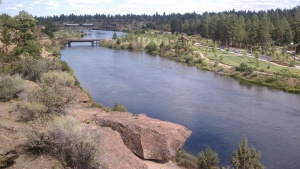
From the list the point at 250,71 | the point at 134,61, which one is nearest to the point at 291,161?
the point at 250,71

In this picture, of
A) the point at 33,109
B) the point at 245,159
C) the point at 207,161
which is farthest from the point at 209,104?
the point at 33,109

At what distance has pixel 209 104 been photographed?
4309 cm

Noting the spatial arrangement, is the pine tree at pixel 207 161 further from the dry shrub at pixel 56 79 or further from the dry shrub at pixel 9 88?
the dry shrub at pixel 9 88

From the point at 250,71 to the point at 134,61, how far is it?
3016cm

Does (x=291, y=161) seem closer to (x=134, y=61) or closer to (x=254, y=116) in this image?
(x=254, y=116)

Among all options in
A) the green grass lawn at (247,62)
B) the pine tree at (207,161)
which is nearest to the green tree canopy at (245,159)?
the pine tree at (207,161)

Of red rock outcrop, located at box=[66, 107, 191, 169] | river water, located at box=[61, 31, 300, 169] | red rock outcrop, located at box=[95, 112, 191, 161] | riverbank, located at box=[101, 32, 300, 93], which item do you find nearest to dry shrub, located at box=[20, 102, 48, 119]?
red rock outcrop, located at box=[66, 107, 191, 169]

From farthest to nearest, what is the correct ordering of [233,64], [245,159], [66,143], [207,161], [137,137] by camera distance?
[233,64] → [207,161] → [245,159] → [137,137] → [66,143]

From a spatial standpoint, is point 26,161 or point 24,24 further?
point 24,24

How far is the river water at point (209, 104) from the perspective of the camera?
98.5 ft

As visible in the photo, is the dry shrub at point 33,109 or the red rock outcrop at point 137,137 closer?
the red rock outcrop at point 137,137

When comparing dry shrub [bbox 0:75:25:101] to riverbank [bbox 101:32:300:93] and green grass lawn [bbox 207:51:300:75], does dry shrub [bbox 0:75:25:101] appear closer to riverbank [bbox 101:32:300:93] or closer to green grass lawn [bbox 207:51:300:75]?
riverbank [bbox 101:32:300:93]

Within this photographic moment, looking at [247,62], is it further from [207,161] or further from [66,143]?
[66,143]

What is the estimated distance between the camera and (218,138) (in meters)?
31.3
